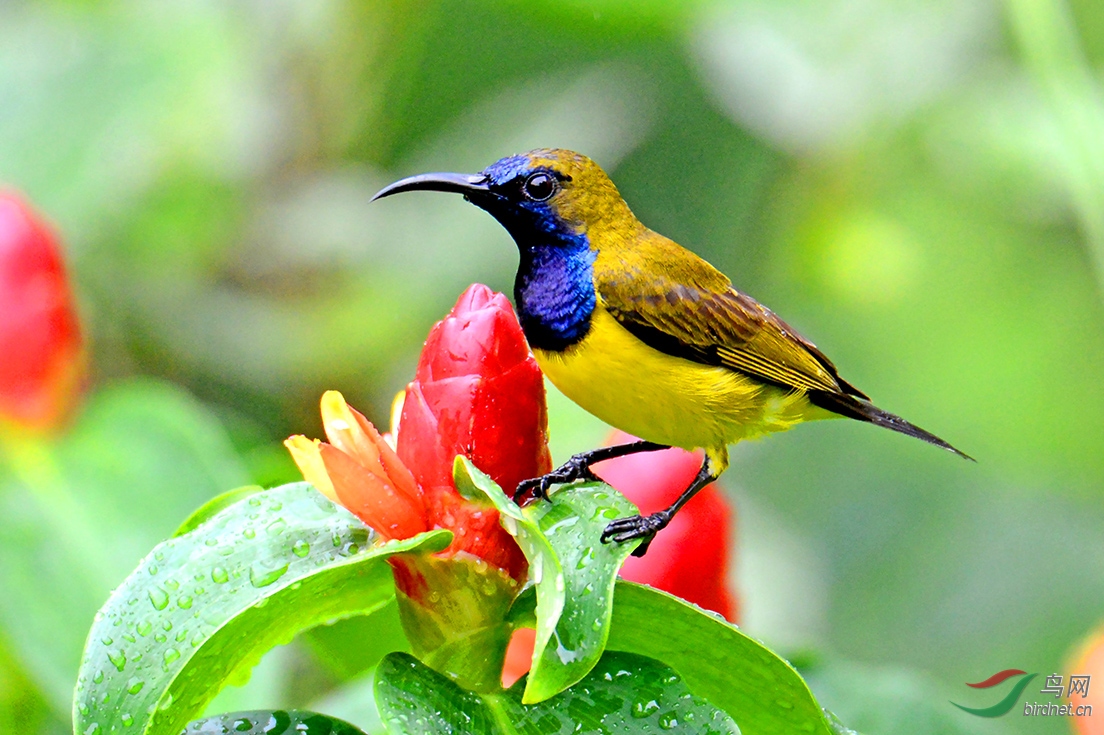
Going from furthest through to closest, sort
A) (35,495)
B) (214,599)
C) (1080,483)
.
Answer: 1. (1080,483)
2. (35,495)
3. (214,599)

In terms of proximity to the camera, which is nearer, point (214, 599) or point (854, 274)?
point (214, 599)

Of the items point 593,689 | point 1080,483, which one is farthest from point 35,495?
point 1080,483

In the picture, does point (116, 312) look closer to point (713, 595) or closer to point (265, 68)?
point (265, 68)

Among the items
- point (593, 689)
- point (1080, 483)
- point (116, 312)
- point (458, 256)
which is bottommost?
point (1080, 483)

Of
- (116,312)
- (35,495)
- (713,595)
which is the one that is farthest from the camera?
(116,312)

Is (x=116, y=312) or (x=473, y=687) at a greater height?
(x=473, y=687)

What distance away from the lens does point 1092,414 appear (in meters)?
3.09

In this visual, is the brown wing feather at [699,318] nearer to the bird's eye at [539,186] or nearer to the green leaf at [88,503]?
the bird's eye at [539,186]

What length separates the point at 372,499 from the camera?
32.7 inches

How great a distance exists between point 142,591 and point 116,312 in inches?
79.4

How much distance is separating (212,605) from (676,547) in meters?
0.45

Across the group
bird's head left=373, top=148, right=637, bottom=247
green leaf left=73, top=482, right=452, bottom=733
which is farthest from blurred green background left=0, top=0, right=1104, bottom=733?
green leaf left=73, top=482, right=452, bottom=733

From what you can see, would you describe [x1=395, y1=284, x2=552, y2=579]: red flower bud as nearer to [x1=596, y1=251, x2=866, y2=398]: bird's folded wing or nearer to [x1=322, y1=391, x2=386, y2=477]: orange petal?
[x1=322, y1=391, x2=386, y2=477]: orange petal

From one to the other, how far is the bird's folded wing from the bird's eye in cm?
11
